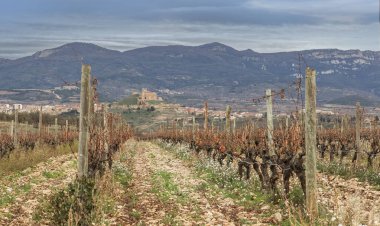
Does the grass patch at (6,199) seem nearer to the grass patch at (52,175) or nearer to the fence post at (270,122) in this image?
the grass patch at (52,175)

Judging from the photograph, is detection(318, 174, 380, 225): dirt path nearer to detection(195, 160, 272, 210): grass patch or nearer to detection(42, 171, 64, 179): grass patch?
detection(195, 160, 272, 210): grass patch

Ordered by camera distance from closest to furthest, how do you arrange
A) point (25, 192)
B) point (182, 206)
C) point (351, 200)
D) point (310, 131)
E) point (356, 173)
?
point (351, 200) → point (310, 131) → point (182, 206) → point (25, 192) → point (356, 173)

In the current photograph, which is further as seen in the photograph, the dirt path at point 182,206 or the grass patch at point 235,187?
the grass patch at point 235,187

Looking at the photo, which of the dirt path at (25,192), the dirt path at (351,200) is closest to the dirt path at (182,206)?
the dirt path at (351,200)

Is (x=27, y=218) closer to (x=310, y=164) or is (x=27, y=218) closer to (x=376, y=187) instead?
(x=310, y=164)

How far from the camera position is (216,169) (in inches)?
927

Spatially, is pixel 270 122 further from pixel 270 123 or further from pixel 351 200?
pixel 351 200

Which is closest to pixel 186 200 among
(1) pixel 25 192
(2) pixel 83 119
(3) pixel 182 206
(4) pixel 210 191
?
(3) pixel 182 206

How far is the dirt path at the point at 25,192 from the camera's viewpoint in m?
13.4

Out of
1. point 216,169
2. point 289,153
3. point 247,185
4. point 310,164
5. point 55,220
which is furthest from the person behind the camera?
point 216,169

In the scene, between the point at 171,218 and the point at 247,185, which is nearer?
the point at 171,218

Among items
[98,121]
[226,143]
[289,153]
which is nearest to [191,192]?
[289,153]

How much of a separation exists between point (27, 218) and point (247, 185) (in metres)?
8.51

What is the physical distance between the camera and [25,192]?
1756cm
